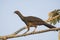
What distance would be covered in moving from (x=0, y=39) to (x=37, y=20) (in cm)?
38

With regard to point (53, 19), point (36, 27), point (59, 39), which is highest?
point (53, 19)

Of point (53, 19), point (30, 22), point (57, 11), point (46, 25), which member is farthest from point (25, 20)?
point (57, 11)

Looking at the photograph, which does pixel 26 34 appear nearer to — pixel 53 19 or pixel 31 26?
pixel 31 26

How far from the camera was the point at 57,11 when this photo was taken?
2.79 metres

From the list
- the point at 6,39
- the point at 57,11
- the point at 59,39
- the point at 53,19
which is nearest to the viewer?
the point at 6,39

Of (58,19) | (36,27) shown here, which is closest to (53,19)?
(58,19)

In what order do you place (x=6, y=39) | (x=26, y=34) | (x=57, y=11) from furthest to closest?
(x=57, y=11)
(x=26, y=34)
(x=6, y=39)

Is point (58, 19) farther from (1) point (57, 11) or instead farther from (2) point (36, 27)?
(2) point (36, 27)

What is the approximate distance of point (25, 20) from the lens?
1670mm

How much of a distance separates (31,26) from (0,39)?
36cm

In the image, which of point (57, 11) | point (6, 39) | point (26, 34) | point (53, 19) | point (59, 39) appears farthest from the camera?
point (57, 11)

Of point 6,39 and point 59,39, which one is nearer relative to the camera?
point 6,39

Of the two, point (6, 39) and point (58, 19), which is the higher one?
point (58, 19)

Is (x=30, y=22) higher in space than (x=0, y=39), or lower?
higher
